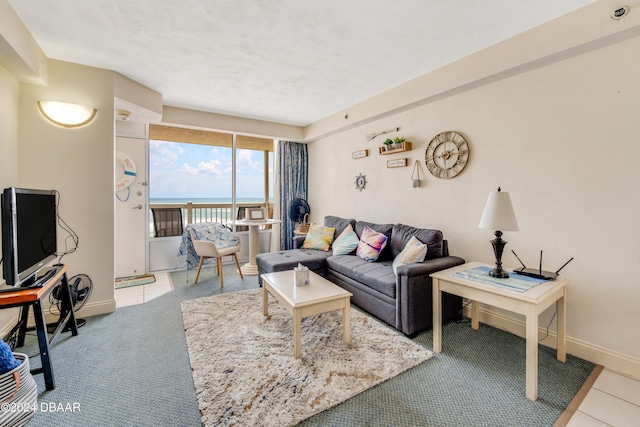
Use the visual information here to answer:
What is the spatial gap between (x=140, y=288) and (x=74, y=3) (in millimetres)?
3066

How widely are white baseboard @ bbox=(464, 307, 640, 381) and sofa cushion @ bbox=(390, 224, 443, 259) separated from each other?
0.77 metres

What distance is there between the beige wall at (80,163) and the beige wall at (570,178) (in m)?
3.52

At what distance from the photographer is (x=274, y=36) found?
226 centimetres

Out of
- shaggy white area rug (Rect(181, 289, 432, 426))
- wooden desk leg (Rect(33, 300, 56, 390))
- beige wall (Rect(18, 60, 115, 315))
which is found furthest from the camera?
beige wall (Rect(18, 60, 115, 315))

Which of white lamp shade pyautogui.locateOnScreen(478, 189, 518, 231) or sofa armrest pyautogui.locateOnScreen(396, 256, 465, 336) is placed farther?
sofa armrest pyautogui.locateOnScreen(396, 256, 465, 336)

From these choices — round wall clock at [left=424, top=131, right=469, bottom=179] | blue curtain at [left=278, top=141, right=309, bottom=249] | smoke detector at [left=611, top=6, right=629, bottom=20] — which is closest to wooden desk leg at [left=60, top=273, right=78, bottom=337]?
blue curtain at [left=278, top=141, right=309, bottom=249]

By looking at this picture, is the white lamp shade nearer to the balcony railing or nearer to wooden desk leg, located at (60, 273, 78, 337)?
wooden desk leg, located at (60, 273, 78, 337)

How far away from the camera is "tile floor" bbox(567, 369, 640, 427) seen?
1.46 metres

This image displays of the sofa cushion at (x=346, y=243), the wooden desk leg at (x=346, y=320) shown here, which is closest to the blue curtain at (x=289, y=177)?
the sofa cushion at (x=346, y=243)

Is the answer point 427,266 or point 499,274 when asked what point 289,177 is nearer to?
point 427,266

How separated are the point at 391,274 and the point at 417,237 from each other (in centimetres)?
55

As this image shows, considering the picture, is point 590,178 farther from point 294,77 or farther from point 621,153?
point 294,77

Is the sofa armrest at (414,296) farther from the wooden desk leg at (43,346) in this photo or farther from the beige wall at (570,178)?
the wooden desk leg at (43,346)

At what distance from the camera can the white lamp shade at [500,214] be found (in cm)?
191
